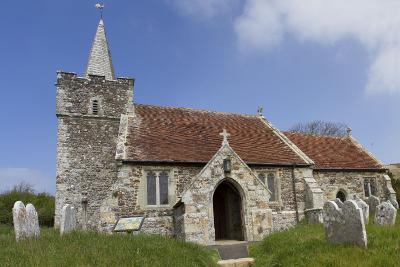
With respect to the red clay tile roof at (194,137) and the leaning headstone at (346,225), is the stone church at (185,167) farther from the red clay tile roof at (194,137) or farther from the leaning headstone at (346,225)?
the leaning headstone at (346,225)

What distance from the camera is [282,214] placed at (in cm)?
1917

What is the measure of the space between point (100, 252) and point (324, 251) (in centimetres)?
536

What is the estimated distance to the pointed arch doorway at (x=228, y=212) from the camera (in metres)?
17.3

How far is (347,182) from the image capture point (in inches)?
882

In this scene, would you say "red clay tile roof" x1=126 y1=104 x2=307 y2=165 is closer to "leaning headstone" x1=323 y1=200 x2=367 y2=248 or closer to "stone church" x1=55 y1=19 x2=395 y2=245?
"stone church" x1=55 y1=19 x2=395 y2=245

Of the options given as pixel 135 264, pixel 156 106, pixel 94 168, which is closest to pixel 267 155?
pixel 156 106

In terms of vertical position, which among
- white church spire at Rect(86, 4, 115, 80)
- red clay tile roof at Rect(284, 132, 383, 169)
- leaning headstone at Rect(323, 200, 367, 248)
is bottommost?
leaning headstone at Rect(323, 200, 367, 248)

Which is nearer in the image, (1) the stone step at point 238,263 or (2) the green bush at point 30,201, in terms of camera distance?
(1) the stone step at point 238,263

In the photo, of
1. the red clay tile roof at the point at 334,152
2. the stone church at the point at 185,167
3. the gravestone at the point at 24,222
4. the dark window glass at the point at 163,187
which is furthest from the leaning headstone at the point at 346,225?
the red clay tile roof at the point at 334,152

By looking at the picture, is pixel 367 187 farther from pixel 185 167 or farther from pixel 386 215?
pixel 185 167

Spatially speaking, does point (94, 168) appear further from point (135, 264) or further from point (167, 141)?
point (135, 264)

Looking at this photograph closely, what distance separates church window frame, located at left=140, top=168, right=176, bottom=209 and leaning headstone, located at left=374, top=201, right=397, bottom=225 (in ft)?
28.7

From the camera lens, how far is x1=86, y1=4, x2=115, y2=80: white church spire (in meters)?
23.5

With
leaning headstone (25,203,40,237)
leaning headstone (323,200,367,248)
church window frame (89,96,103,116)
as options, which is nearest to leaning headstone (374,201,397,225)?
leaning headstone (323,200,367,248)
